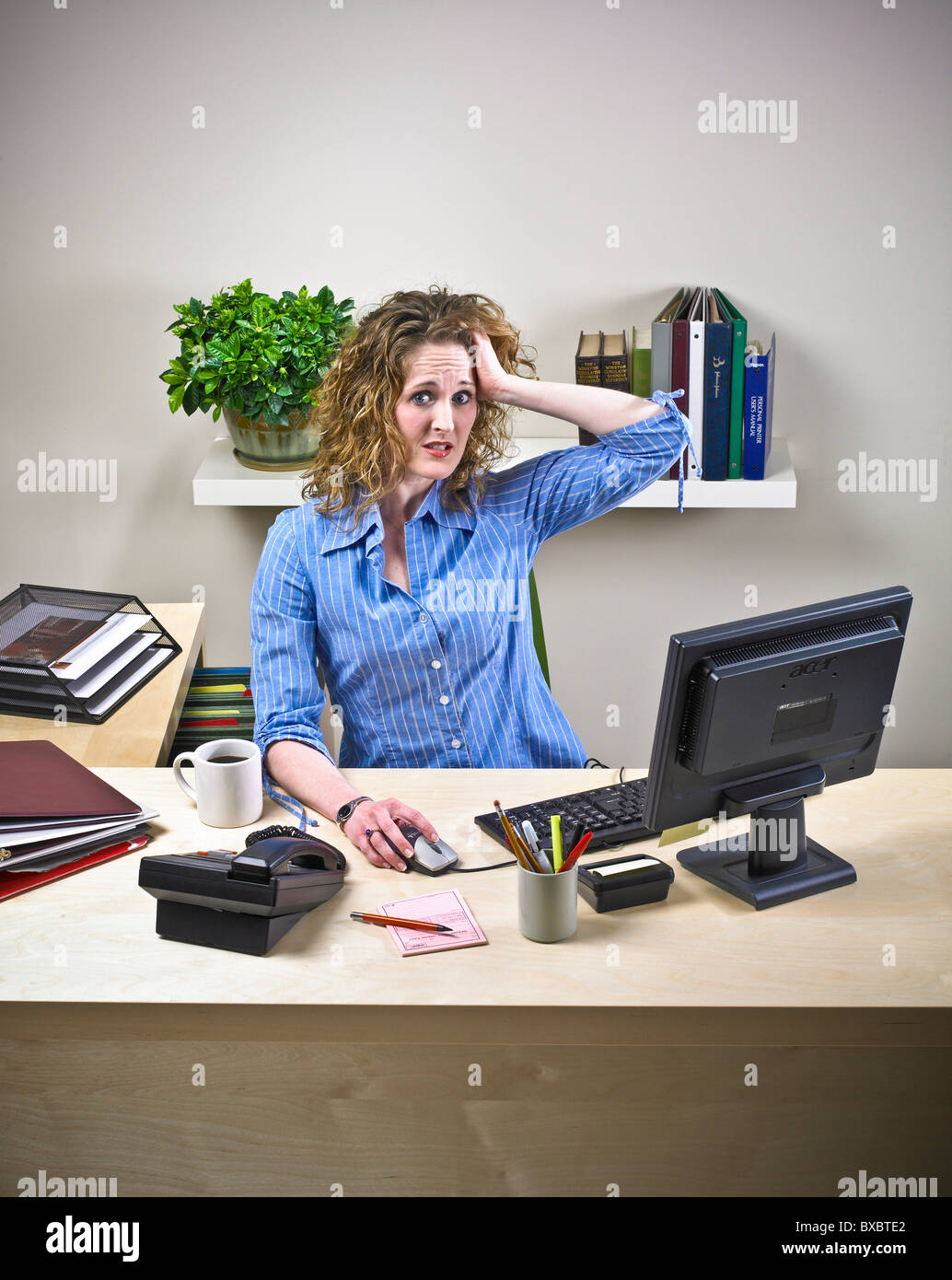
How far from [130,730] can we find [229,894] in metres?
0.90

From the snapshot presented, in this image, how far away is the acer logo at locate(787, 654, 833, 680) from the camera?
4.52 ft

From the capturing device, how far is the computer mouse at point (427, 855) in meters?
1.49

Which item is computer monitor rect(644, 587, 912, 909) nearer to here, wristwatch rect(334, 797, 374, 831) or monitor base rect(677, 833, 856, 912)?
monitor base rect(677, 833, 856, 912)

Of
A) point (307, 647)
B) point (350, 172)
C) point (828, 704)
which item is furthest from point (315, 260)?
point (828, 704)

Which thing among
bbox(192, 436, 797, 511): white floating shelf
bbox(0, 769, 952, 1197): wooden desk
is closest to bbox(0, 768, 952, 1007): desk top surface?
bbox(0, 769, 952, 1197): wooden desk

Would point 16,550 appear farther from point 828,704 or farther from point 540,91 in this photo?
point 828,704

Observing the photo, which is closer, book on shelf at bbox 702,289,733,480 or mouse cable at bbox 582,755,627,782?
mouse cable at bbox 582,755,627,782

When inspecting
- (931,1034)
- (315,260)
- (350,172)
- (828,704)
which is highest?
(350,172)

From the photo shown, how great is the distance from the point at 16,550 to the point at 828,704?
2392 mm

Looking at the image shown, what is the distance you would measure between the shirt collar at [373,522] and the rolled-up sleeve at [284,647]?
0.07 m

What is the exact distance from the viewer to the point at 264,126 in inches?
110

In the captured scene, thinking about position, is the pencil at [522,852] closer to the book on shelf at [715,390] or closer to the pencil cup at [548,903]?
the pencil cup at [548,903]

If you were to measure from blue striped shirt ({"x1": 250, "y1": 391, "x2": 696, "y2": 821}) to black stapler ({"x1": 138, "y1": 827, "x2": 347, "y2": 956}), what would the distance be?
51cm

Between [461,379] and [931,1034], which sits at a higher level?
[461,379]
